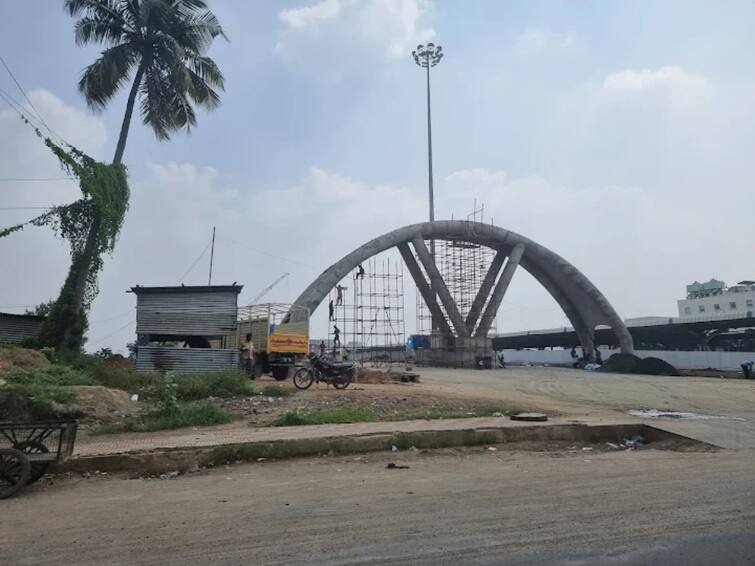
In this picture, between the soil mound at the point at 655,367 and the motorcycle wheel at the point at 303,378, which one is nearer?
the motorcycle wheel at the point at 303,378

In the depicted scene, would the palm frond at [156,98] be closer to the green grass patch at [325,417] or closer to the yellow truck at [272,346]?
the yellow truck at [272,346]

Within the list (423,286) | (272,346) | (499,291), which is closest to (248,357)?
(272,346)

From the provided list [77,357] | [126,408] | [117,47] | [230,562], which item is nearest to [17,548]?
[230,562]

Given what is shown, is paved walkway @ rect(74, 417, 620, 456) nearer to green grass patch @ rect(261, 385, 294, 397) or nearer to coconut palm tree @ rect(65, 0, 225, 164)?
green grass patch @ rect(261, 385, 294, 397)

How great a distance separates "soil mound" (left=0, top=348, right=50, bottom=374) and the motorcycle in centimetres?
705

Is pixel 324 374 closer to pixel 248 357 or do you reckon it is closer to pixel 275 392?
pixel 275 392

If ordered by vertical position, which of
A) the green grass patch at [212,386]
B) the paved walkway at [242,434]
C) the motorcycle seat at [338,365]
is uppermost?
Result: the motorcycle seat at [338,365]

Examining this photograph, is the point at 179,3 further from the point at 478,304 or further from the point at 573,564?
the point at 478,304

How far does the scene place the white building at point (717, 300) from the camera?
248ft

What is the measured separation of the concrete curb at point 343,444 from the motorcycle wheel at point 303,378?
8639mm

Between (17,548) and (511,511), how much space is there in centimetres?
407

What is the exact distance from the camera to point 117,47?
75.7 feet

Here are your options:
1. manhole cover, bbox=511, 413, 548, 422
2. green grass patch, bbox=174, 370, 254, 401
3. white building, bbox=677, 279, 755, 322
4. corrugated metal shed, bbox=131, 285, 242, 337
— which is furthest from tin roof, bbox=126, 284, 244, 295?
white building, bbox=677, 279, 755, 322

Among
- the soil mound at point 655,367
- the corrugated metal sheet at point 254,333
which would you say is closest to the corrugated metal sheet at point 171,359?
the corrugated metal sheet at point 254,333
